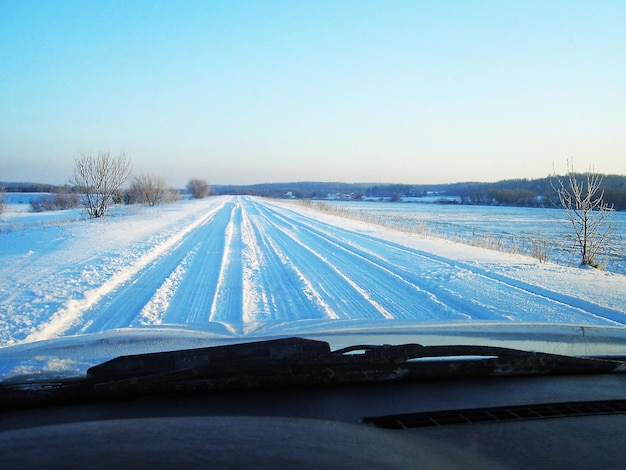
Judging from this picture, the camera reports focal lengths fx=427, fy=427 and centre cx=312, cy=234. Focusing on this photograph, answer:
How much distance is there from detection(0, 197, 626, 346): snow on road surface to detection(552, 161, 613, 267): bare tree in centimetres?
288

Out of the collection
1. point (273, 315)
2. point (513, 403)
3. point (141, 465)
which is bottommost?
point (273, 315)

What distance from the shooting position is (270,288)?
8461 millimetres

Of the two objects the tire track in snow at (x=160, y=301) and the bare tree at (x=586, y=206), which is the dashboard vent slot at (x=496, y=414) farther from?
the bare tree at (x=586, y=206)

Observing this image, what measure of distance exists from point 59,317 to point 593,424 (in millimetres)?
6525

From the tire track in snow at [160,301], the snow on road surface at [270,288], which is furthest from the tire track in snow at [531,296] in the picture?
the tire track in snow at [160,301]

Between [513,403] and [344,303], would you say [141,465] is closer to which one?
[513,403]

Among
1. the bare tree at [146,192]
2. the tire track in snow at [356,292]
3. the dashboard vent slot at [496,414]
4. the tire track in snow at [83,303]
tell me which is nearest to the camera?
the dashboard vent slot at [496,414]

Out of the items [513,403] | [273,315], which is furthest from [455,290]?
[513,403]

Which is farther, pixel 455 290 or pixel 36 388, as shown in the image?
pixel 455 290

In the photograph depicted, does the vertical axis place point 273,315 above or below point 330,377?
below

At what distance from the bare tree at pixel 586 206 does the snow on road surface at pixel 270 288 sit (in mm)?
2884

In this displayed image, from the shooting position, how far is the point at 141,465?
1454 mm

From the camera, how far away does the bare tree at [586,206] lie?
13616 millimetres

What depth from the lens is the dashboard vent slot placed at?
2092mm
